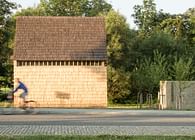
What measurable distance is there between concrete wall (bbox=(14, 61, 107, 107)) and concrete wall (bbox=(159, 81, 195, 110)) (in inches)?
244

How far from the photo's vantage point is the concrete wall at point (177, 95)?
37.4 meters

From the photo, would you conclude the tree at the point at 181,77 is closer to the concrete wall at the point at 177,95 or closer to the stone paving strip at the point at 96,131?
the concrete wall at the point at 177,95

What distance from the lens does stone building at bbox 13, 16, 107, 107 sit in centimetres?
4209

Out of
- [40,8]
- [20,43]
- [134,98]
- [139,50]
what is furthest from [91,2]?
[20,43]

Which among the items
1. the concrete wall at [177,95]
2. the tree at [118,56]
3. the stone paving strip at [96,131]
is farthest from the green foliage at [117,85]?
the stone paving strip at [96,131]

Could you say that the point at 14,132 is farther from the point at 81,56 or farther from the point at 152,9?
the point at 152,9

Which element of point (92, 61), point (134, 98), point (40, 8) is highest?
point (40, 8)

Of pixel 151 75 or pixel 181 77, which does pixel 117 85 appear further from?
pixel 181 77

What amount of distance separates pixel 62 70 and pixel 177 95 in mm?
9639

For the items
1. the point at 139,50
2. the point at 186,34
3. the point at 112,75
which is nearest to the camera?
the point at 112,75

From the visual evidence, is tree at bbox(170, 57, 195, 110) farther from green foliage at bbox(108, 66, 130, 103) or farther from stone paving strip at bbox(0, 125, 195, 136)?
stone paving strip at bbox(0, 125, 195, 136)

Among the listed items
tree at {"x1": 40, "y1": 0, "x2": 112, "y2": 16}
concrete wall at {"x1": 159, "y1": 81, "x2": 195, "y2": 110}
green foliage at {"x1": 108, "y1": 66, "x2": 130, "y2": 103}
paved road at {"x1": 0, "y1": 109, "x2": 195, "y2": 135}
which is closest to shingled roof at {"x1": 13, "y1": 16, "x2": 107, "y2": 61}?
concrete wall at {"x1": 159, "y1": 81, "x2": 195, "y2": 110}

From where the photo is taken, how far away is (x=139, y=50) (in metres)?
56.6

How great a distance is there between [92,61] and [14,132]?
27272mm
